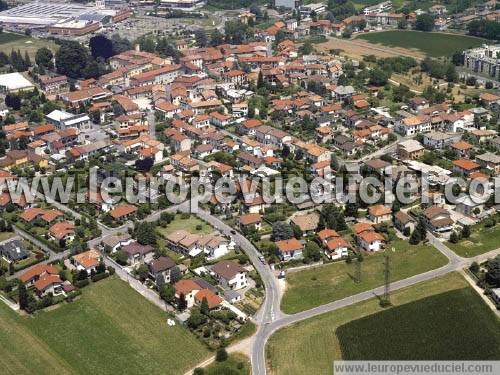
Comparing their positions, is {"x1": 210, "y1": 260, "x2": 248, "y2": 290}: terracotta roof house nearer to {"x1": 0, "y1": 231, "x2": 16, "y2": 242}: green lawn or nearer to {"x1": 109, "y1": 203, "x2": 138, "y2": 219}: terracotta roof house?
{"x1": 109, "y1": 203, "x2": 138, "y2": 219}: terracotta roof house

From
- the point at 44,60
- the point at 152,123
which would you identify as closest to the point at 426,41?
the point at 152,123

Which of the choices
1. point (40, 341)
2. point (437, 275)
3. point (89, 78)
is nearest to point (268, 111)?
point (89, 78)

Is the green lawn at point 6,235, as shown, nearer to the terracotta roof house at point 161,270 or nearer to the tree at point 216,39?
the terracotta roof house at point 161,270

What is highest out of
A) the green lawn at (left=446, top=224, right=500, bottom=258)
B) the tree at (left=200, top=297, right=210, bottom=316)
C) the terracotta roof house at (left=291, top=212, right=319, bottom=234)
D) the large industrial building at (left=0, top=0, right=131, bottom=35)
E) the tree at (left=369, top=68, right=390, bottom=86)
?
the large industrial building at (left=0, top=0, right=131, bottom=35)

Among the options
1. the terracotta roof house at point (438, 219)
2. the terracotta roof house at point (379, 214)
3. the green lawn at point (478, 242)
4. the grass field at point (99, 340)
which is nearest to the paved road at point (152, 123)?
the terracotta roof house at point (379, 214)

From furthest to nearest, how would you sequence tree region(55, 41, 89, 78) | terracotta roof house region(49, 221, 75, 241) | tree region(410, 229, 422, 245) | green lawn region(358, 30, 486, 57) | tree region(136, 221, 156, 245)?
green lawn region(358, 30, 486, 57)
tree region(55, 41, 89, 78)
terracotta roof house region(49, 221, 75, 241)
tree region(136, 221, 156, 245)
tree region(410, 229, 422, 245)

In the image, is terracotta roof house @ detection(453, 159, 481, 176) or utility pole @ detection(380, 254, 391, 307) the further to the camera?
terracotta roof house @ detection(453, 159, 481, 176)

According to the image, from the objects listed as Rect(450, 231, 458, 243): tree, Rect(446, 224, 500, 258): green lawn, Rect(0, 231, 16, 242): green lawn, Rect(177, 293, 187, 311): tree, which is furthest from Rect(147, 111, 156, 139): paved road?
Rect(446, 224, 500, 258): green lawn
